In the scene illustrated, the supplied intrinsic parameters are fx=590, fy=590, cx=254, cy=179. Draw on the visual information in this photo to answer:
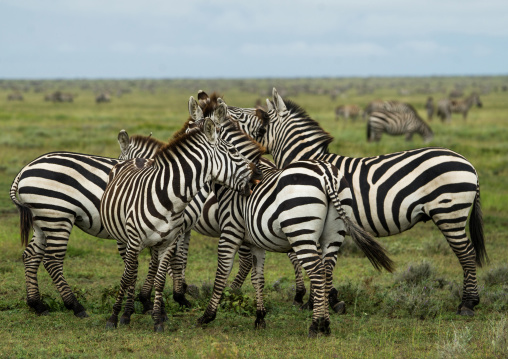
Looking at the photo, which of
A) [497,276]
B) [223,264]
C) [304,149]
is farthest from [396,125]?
[223,264]

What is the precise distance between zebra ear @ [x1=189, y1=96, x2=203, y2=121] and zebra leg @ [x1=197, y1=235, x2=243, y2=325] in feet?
4.46

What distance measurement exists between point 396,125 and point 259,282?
806 inches

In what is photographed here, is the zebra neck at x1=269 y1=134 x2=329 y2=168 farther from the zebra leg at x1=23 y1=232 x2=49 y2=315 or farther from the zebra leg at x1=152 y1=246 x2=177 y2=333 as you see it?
the zebra leg at x1=23 y1=232 x2=49 y2=315

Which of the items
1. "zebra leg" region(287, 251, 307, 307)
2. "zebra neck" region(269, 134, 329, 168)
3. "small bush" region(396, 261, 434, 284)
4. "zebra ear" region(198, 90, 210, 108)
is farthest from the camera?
"small bush" region(396, 261, 434, 284)

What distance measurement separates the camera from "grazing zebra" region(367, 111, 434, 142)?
25.1m

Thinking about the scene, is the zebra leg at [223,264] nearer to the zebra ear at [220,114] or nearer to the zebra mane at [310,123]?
the zebra ear at [220,114]

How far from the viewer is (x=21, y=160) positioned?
18922 mm

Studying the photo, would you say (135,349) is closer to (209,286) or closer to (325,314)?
(325,314)

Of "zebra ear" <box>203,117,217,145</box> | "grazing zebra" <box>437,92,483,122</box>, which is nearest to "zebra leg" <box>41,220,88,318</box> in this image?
"zebra ear" <box>203,117,217,145</box>

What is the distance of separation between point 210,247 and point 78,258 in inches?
93.3

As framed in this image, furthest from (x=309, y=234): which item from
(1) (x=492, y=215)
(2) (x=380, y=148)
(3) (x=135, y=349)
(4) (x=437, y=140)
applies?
(4) (x=437, y=140)

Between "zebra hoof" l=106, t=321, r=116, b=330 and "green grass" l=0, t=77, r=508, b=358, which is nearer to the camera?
"green grass" l=0, t=77, r=508, b=358

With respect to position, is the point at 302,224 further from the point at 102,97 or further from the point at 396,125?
the point at 102,97

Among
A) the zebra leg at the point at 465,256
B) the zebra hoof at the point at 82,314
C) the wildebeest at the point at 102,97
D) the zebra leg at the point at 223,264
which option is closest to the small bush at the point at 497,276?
the zebra leg at the point at 465,256
